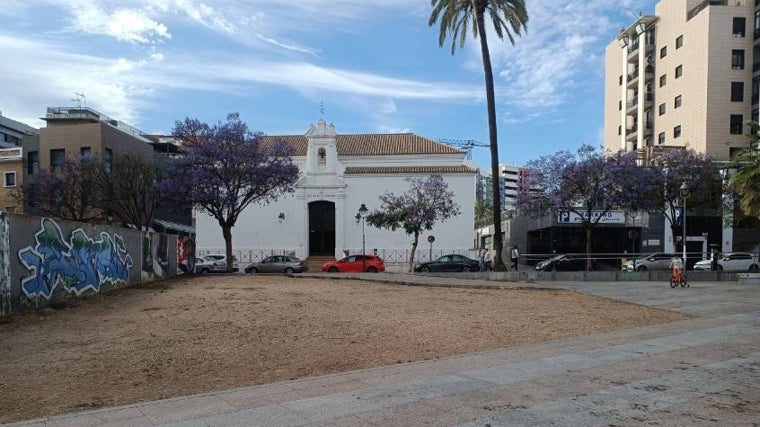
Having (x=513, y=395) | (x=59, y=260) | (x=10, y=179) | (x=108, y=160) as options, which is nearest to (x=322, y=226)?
(x=108, y=160)

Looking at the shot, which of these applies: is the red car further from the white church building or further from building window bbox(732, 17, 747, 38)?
building window bbox(732, 17, 747, 38)

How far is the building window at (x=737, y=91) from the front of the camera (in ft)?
164

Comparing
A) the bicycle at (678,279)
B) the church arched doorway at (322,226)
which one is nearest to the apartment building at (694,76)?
the bicycle at (678,279)

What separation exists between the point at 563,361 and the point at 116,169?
35588mm

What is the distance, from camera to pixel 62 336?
994 cm

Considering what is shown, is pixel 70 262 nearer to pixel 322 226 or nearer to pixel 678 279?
pixel 678 279

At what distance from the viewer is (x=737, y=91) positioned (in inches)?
1966

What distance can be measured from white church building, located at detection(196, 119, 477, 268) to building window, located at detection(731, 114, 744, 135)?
23941 millimetres

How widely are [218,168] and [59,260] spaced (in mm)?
16994

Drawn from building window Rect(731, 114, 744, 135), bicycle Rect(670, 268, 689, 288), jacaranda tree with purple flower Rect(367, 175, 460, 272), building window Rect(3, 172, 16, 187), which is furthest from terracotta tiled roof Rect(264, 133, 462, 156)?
bicycle Rect(670, 268, 689, 288)

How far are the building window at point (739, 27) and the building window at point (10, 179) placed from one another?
6265cm

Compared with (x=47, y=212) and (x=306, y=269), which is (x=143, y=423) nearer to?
(x=306, y=269)

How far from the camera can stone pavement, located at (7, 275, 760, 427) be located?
5.17 m

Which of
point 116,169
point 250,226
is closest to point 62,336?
point 116,169
